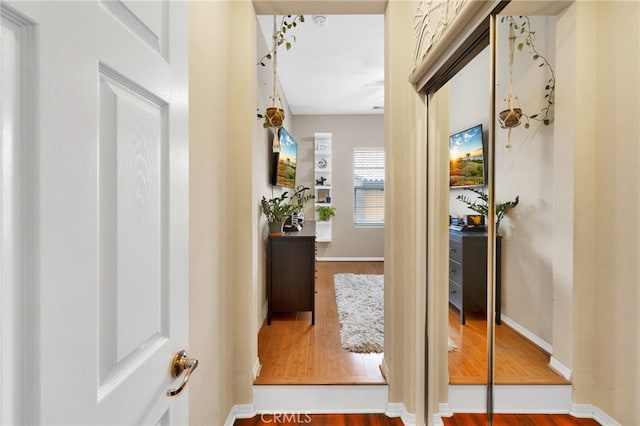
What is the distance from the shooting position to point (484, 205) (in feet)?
3.58

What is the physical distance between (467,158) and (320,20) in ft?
7.56

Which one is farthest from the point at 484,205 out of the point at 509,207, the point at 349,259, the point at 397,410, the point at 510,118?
the point at 349,259

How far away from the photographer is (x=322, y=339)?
8.52 ft

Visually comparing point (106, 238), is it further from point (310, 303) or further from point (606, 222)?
point (310, 303)

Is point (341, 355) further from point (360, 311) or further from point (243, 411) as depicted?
point (360, 311)

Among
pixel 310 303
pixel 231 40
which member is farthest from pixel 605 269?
pixel 310 303

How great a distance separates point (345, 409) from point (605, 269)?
1.75 metres

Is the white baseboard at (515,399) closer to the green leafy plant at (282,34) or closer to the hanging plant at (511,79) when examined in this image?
the hanging plant at (511,79)

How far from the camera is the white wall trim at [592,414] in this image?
60 cm

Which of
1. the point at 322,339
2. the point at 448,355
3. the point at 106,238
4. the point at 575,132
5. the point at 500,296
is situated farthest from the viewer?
the point at 322,339

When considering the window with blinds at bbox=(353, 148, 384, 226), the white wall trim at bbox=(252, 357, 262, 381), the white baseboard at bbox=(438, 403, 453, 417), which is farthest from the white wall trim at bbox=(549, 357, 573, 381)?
the window with blinds at bbox=(353, 148, 384, 226)

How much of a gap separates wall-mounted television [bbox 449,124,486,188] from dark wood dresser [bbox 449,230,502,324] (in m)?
0.21

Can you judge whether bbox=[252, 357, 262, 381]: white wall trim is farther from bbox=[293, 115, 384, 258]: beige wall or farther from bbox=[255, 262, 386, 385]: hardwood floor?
bbox=[293, 115, 384, 258]: beige wall

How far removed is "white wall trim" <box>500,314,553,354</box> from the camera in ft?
2.54
